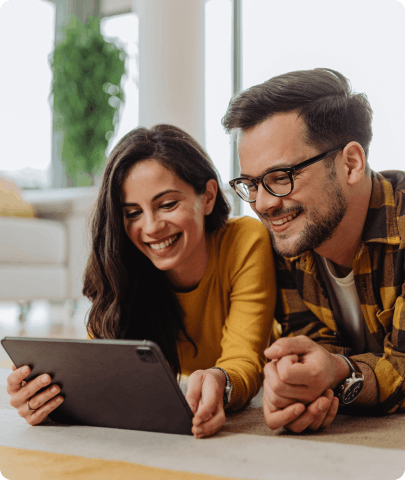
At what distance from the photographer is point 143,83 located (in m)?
3.09

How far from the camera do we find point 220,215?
1403 mm

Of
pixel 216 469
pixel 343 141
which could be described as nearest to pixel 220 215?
pixel 343 141

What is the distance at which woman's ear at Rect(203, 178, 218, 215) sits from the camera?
136cm

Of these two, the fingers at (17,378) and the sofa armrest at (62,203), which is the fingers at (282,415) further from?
the sofa armrest at (62,203)

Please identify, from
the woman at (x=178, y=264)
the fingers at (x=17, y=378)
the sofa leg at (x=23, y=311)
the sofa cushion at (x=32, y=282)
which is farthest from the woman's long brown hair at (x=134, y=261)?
the sofa leg at (x=23, y=311)

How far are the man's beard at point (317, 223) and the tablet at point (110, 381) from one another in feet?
1.52

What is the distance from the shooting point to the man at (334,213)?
3.49 feet

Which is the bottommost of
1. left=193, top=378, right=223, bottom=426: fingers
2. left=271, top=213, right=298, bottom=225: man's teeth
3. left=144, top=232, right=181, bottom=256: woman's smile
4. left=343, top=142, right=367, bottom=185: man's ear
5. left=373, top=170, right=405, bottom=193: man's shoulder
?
left=193, top=378, right=223, bottom=426: fingers

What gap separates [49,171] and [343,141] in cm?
445

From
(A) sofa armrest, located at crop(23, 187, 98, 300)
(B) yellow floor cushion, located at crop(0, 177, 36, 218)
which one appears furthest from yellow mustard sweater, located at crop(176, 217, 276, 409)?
(B) yellow floor cushion, located at crop(0, 177, 36, 218)

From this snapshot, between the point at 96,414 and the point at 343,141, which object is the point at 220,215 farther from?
the point at 96,414

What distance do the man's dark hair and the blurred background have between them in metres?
0.10

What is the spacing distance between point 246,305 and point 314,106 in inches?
19.4

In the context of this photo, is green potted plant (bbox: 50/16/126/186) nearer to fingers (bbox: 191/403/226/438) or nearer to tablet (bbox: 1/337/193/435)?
tablet (bbox: 1/337/193/435)
